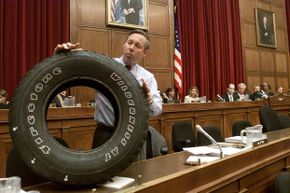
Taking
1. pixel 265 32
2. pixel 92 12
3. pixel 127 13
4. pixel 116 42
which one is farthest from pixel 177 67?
pixel 265 32

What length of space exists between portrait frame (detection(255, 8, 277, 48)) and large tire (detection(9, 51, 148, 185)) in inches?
396

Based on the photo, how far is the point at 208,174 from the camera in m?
1.51

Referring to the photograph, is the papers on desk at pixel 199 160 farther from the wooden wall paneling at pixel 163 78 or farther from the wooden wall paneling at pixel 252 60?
the wooden wall paneling at pixel 252 60

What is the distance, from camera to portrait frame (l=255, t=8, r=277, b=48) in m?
10.5

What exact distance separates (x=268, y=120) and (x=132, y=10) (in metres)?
4.58

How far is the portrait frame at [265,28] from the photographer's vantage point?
10492 mm

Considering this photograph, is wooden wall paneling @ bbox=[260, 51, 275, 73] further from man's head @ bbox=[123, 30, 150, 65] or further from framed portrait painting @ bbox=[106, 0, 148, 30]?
man's head @ bbox=[123, 30, 150, 65]

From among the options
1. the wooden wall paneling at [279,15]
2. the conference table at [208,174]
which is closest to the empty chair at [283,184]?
the conference table at [208,174]

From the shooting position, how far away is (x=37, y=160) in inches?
44.1

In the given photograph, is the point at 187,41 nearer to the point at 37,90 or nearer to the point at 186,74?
the point at 186,74

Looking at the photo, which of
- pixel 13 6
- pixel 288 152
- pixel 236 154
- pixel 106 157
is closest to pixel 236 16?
pixel 13 6

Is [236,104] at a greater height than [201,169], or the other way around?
[236,104]

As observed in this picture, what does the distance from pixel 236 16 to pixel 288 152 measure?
8198 millimetres

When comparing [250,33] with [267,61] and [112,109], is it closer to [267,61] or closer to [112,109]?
[267,61]
